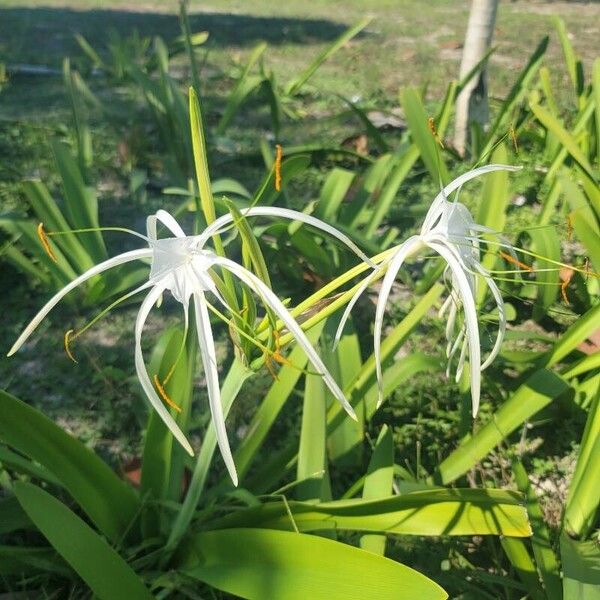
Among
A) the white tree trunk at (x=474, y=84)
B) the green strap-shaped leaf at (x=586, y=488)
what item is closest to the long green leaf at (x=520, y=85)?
the white tree trunk at (x=474, y=84)

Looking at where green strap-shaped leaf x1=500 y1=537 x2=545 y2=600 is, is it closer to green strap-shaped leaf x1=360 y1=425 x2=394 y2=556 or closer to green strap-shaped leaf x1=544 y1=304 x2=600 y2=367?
green strap-shaped leaf x1=360 y1=425 x2=394 y2=556

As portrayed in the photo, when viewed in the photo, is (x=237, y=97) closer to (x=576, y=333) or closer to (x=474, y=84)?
(x=474, y=84)

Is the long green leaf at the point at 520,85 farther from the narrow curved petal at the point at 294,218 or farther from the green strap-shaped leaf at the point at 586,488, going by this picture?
the narrow curved petal at the point at 294,218

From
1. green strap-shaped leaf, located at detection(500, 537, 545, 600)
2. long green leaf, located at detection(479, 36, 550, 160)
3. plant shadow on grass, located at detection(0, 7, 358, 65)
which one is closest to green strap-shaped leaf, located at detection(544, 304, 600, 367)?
green strap-shaped leaf, located at detection(500, 537, 545, 600)

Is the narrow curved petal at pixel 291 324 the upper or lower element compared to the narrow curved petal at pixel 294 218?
lower

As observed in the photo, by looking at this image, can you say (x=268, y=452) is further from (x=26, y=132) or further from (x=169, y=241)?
(x=26, y=132)

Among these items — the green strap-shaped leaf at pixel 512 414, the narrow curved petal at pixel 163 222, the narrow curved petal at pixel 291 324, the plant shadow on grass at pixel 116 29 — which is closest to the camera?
the narrow curved petal at pixel 291 324
